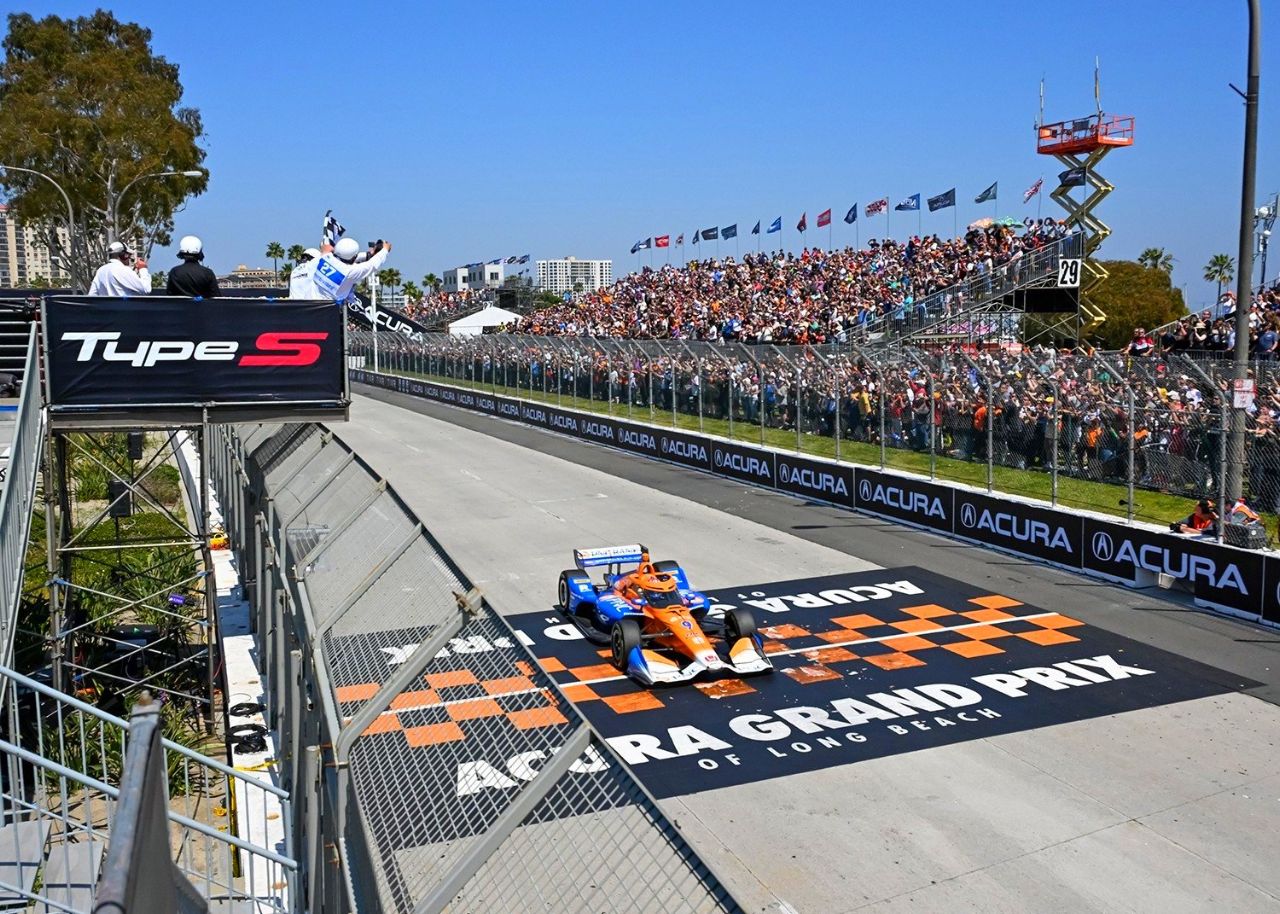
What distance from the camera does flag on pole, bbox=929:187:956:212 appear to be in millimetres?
52781

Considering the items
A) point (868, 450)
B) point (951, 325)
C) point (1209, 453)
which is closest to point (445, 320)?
point (951, 325)

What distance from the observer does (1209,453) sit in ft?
52.9

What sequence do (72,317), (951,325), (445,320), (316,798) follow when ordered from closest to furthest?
(316,798) → (72,317) → (951,325) → (445,320)

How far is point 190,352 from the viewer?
1036 centimetres

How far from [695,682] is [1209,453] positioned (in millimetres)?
8686

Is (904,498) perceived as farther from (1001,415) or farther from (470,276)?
(470,276)

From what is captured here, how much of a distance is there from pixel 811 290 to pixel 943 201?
10398 millimetres

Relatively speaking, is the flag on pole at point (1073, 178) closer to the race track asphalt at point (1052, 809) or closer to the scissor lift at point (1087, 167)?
the scissor lift at point (1087, 167)

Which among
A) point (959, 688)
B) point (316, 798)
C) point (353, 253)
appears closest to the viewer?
point (316, 798)

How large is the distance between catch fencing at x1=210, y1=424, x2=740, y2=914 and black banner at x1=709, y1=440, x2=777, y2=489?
61.0 ft

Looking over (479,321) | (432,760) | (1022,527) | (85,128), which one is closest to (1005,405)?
(1022,527)

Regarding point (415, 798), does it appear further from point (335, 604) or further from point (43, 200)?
point (43, 200)

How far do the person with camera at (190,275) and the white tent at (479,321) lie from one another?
68489 millimetres

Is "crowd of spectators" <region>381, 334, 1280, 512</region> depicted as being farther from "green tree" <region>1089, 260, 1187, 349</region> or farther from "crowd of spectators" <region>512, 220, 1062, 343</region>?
"green tree" <region>1089, 260, 1187, 349</region>
